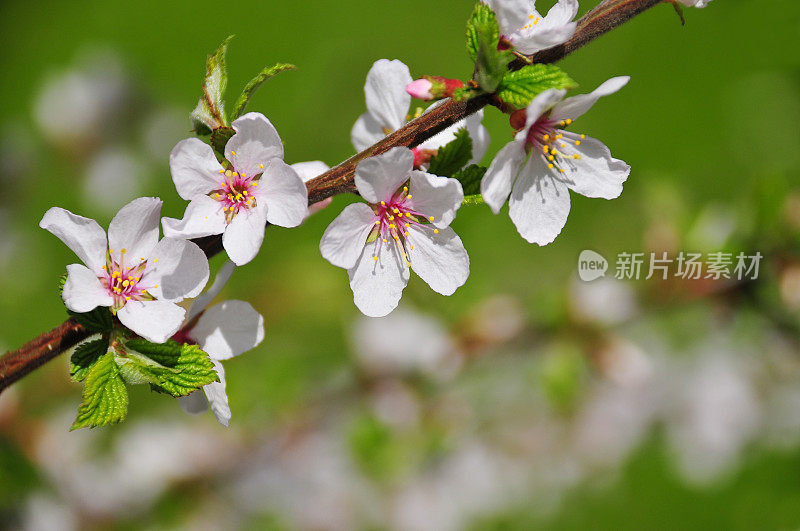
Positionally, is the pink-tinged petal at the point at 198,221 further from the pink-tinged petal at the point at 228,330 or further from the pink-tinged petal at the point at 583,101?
the pink-tinged petal at the point at 583,101

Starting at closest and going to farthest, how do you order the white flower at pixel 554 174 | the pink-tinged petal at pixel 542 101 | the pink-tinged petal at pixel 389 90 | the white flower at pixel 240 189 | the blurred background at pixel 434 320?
the pink-tinged petal at pixel 542 101
the white flower at pixel 240 189
the white flower at pixel 554 174
the pink-tinged petal at pixel 389 90
the blurred background at pixel 434 320

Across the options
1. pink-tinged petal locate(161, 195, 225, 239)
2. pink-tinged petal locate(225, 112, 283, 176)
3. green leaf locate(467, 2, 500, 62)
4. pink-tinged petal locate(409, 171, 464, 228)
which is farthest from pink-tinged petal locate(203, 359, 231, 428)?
green leaf locate(467, 2, 500, 62)

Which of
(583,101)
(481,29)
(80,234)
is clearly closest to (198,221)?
(80,234)

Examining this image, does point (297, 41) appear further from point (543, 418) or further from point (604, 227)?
point (543, 418)

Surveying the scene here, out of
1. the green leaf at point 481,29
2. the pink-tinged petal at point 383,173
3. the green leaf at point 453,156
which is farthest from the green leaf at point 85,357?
the green leaf at point 481,29

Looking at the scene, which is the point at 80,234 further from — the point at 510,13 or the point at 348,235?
the point at 510,13

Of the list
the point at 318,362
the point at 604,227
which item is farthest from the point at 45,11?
the point at 604,227

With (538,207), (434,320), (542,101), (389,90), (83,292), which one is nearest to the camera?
(542,101)
